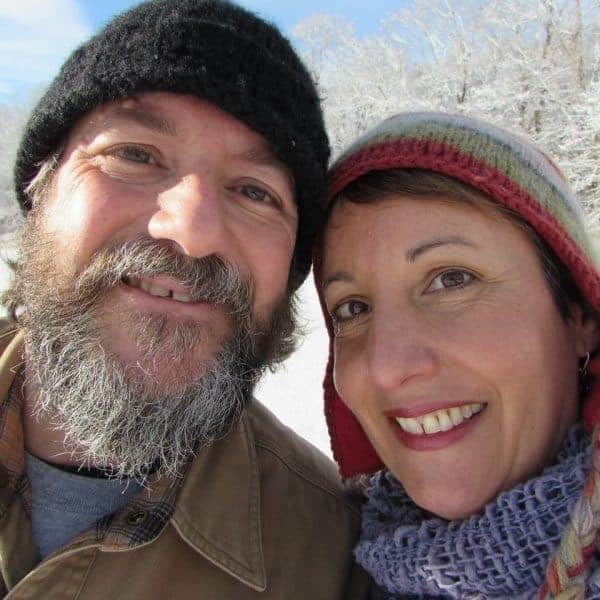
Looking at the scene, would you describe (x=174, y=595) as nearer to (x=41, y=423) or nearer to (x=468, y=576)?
(x=41, y=423)

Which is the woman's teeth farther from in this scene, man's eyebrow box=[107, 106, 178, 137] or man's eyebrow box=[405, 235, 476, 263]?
man's eyebrow box=[107, 106, 178, 137]

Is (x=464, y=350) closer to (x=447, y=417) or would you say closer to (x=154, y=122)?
(x=447, y=417)

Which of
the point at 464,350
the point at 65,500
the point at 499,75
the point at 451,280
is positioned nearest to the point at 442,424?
the point at 464,350

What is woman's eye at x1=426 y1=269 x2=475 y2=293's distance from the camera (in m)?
1.45

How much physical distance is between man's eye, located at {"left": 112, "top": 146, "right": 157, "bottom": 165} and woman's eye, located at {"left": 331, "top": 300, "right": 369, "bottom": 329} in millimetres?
690

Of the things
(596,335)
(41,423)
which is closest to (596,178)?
(596,335)

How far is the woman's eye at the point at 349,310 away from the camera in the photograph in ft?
5.49

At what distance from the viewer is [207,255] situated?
1.48 m

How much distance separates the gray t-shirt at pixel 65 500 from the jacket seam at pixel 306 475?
1.53ft

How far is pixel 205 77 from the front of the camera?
1.50m

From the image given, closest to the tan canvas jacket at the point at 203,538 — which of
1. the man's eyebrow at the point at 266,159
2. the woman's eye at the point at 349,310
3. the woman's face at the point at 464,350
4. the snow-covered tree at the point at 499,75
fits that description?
the woman's face at the point at 464,350

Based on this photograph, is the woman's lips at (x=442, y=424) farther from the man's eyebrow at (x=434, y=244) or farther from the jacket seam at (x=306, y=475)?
the jacket seam at (x=306, y=475)

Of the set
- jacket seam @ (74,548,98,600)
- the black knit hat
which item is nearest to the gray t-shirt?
jacket seam @ (74,548,98,600)

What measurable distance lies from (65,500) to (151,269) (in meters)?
0.70
